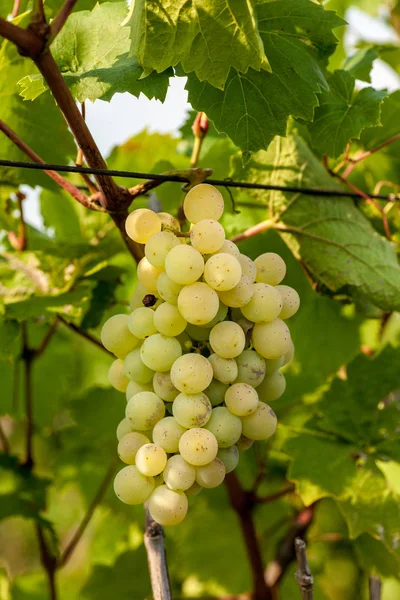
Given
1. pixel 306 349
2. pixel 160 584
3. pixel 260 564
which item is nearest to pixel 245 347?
pixel 160 584

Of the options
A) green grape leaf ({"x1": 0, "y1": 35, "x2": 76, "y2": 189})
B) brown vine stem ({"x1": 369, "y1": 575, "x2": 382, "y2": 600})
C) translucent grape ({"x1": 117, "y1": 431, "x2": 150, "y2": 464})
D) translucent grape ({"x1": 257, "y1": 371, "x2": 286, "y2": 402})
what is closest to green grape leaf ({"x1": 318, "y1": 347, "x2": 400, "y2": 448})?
brown vine stem ({"x1": 369, "y1": 575, "x2": 382, "y2": 600})

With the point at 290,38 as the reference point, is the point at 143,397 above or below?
below

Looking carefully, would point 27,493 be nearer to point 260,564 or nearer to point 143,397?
point 260,564

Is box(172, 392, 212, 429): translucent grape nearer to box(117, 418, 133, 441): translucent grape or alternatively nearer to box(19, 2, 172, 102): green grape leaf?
box(117, 418, 133, 441): translucent grape

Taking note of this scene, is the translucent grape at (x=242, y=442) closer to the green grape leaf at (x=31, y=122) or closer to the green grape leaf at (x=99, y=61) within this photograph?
the green grape leaf at (x=99, y=61)

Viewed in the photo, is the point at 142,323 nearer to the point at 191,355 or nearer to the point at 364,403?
the point at 191,355

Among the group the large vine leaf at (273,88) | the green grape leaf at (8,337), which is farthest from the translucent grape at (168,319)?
the green grape leaf at (8,337)
